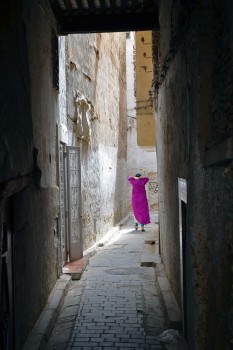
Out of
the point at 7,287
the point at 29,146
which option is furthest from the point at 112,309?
the point at 29,146

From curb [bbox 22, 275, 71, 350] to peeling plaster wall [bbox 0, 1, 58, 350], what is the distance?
0.28ft

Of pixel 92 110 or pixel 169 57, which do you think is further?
pixel 92 110

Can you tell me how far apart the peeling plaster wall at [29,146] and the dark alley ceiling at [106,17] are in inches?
32.6

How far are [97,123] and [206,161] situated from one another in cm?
846

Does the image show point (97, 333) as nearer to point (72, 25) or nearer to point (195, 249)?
point (195, 249)

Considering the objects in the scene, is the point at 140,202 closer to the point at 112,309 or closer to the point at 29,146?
the point at 112,309

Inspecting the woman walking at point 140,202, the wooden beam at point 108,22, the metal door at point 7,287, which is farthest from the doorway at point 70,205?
the woman walking at point 140,202

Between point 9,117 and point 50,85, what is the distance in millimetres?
2951

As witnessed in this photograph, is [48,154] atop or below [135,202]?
atop

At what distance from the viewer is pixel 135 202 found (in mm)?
13055

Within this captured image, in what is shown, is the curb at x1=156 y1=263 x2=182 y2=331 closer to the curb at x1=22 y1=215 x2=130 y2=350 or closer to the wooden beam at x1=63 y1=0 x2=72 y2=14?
the curb at x1=22 y1=215 x2=130 y2=350

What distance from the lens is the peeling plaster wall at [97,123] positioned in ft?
28.6

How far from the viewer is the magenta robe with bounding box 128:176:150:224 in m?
13.0

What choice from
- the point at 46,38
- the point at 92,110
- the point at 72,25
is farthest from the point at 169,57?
the point at 92,110
